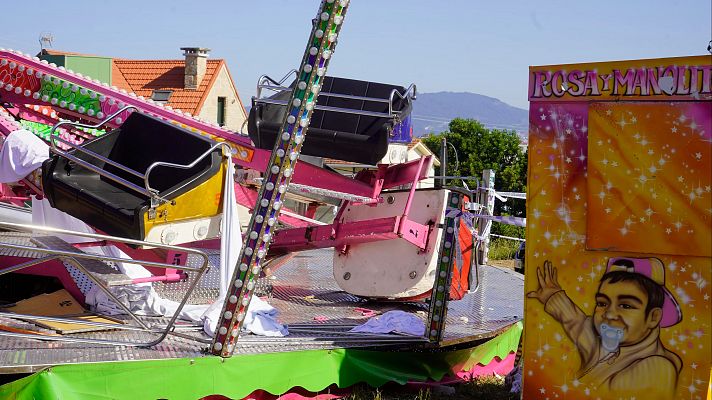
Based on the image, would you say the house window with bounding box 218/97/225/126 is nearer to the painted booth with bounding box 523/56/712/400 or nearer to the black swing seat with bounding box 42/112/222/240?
the black swing seat with bounding box 42/112/222/240

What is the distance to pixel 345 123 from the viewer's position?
25.7 ft

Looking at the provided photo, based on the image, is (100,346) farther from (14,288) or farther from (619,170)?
(619,170)

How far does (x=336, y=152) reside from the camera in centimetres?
775

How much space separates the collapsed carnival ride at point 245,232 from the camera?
546cm

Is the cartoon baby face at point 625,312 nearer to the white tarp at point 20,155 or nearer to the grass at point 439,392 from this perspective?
the grass at point 439,392

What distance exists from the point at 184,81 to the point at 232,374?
4020cm

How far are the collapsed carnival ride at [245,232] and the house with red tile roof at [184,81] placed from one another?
1248 inches

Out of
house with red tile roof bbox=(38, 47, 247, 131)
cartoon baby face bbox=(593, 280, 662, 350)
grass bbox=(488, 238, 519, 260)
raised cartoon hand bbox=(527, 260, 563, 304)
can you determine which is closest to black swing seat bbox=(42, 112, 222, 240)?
raised cartoon hand bbox=(527, 260, 563, 304)

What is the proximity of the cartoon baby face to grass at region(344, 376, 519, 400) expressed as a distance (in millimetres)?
1167

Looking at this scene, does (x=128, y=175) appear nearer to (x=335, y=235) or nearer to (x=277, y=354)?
(x=335, y=235)

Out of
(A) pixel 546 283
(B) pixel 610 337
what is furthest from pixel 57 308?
(B) pixel 610 337

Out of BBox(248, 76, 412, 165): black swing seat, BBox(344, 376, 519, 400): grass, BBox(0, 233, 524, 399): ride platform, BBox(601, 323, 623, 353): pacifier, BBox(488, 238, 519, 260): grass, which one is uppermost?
BBox(248, 76, 412, 165): black swing seat

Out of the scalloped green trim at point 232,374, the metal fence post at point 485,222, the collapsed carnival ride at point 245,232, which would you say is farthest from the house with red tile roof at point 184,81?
the scalloped green trim at point 232,374

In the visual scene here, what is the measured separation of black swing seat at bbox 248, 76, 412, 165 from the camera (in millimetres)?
7562
